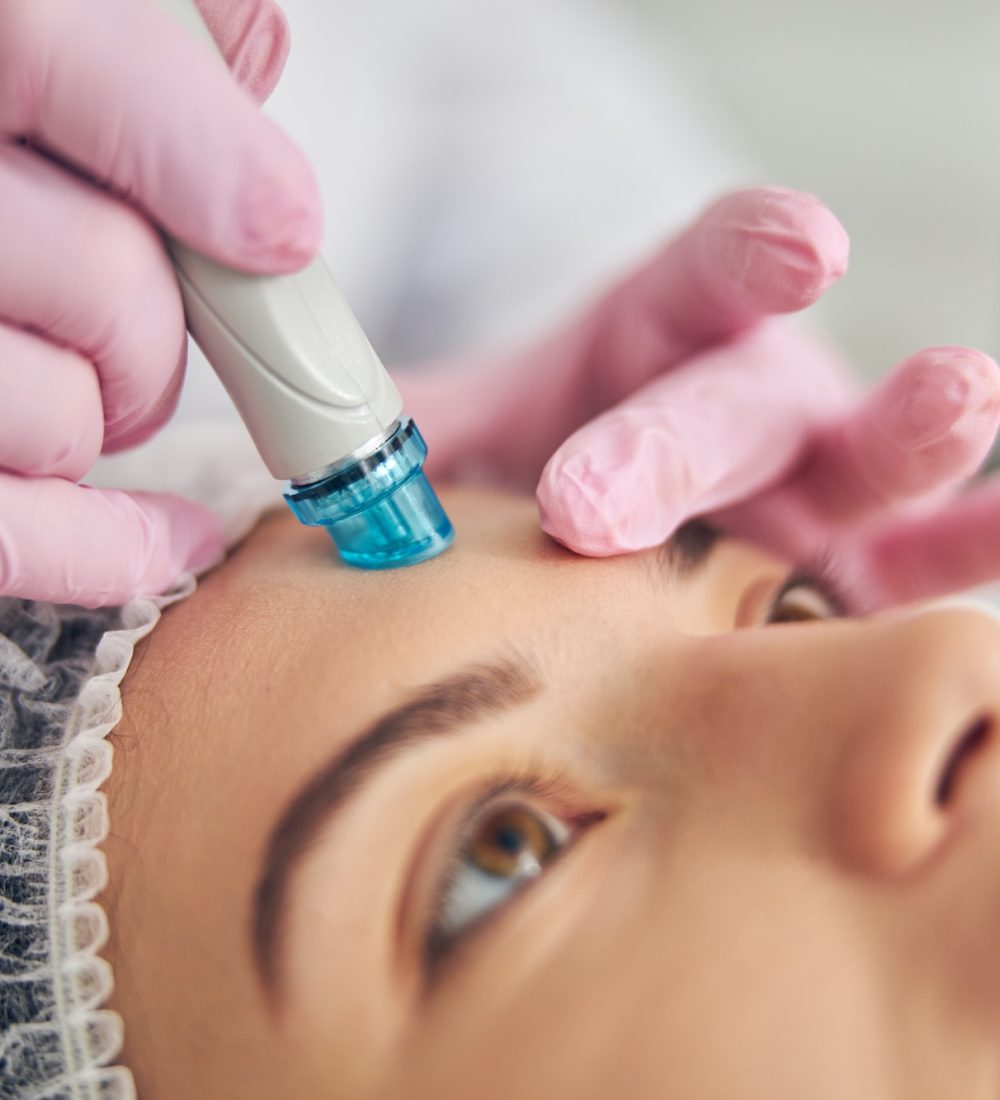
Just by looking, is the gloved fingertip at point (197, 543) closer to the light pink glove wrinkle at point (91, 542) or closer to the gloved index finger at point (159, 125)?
the light pink glove wrinkle at point (91, 542)

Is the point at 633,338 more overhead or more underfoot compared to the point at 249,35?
more underfoot

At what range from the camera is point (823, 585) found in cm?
94

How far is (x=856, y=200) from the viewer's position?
6.85 ft

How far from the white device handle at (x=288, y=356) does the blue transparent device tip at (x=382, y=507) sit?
0.06ft

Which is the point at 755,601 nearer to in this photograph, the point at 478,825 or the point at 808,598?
the point at 808,598

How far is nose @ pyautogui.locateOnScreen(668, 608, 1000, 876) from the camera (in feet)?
1.98

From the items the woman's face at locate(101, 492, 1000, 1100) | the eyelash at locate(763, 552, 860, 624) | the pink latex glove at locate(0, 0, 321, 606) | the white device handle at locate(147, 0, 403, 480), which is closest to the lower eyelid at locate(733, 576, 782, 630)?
the eyelash at locate(763, 552, 860, 624)

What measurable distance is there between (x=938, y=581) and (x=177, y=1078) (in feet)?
3.02

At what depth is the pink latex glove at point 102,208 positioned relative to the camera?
21.7 inches

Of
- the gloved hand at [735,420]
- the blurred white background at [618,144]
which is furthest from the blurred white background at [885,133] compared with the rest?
the gloved hand at [735,420]

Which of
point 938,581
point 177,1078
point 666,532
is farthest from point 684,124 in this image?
point 177,1078

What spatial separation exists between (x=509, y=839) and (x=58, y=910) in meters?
0.29

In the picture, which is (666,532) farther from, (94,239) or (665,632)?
(94,239)

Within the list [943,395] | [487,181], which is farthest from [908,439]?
[487,181]
